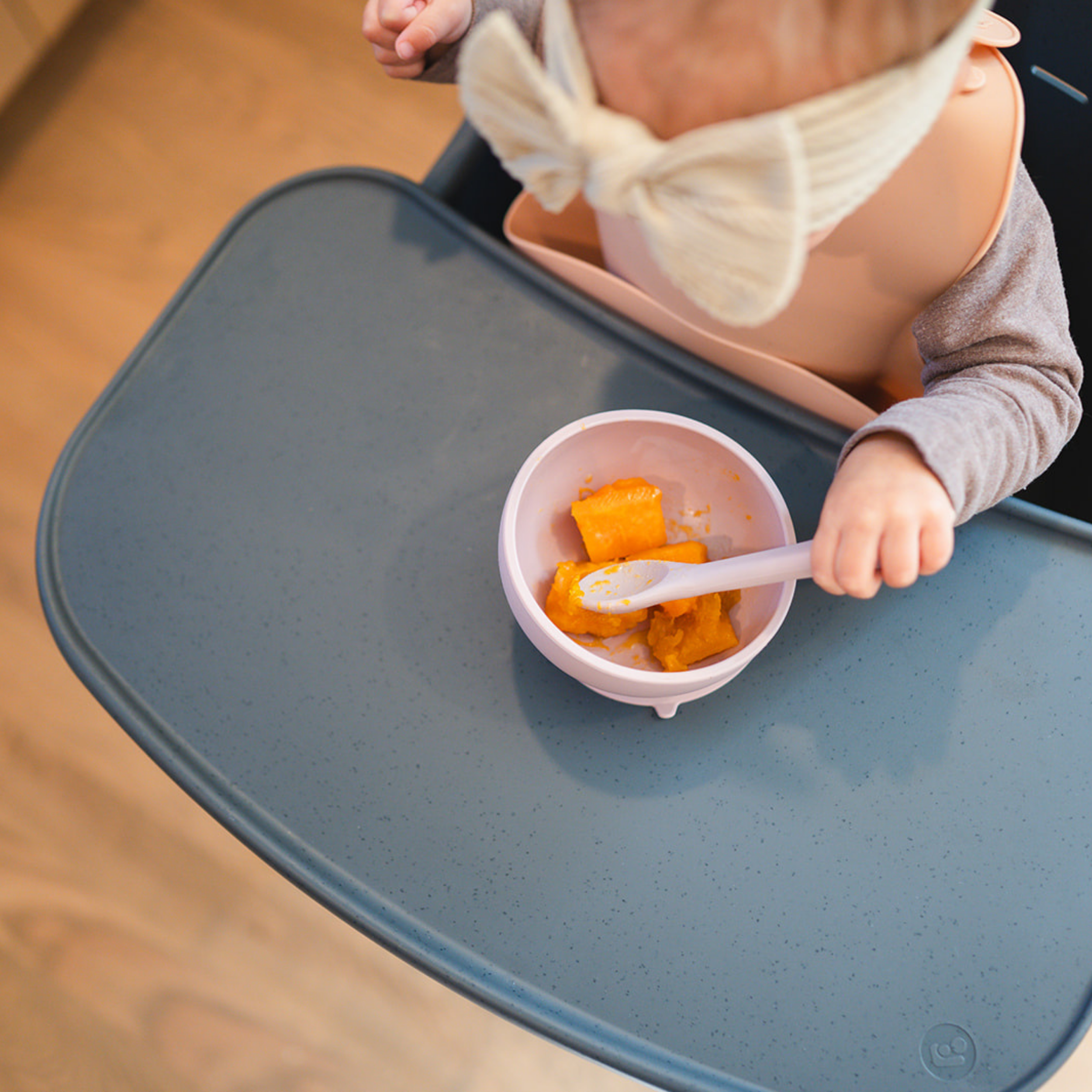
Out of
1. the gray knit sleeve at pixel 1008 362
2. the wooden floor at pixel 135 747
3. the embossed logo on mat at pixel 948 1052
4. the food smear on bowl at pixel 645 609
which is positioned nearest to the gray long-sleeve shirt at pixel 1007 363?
the gray knit sleeve at pixel 1008 362

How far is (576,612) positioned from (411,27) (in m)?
0.36

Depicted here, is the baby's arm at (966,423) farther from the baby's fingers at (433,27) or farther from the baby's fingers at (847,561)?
the baby's fingers at (433,27)

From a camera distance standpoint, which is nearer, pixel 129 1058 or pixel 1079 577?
pixel 1079 577

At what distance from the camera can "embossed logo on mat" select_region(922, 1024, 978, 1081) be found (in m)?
0.46

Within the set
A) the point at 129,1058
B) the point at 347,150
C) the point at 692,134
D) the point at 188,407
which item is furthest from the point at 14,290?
the point at 692,134

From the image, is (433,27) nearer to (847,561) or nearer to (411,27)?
(411,27)

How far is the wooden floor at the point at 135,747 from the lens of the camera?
0.91 metres

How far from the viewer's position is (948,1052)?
46 centimetres

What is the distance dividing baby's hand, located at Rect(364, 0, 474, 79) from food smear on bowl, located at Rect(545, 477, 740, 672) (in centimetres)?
29

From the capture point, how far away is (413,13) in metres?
0.56

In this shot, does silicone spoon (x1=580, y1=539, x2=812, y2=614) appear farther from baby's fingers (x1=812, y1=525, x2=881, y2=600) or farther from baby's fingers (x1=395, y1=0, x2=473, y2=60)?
baby's fingers (x1=395, y1=0, x2=473, y2=60)

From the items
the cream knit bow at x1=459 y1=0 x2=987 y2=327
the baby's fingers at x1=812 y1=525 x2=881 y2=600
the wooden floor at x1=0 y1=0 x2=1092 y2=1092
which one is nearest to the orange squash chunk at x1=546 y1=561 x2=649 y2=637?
the baby's fingers at x1=812 y1=525 x2=881 y2=600

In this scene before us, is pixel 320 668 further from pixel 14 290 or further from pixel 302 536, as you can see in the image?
pixel 14 290

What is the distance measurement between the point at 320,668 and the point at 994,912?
1.24 ft
